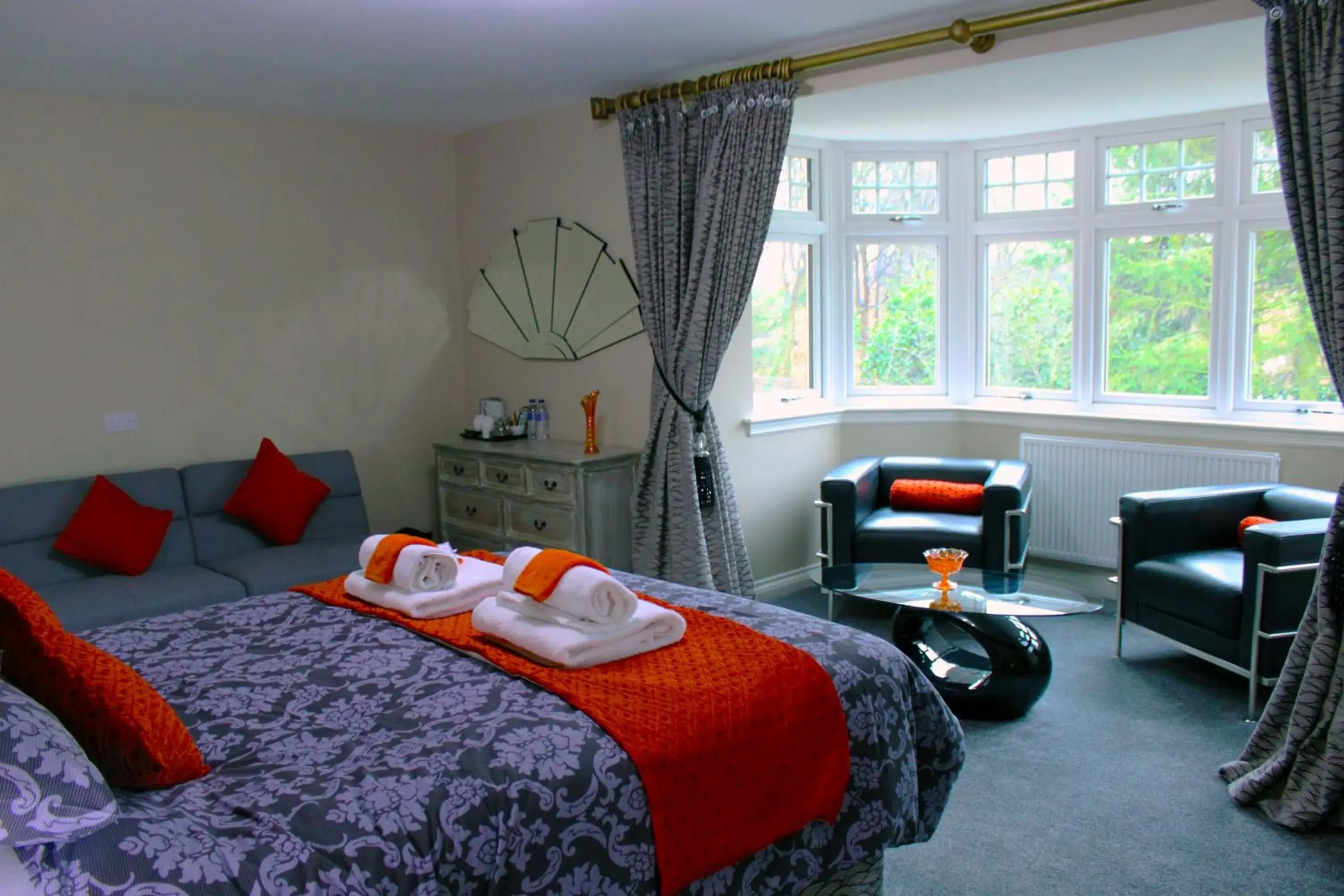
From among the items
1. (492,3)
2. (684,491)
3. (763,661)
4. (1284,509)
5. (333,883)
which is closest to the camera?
(333,883)

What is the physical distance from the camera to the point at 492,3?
11.1ft

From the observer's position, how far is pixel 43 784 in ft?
4.99

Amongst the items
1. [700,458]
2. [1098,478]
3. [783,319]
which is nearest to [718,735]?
[700,458]

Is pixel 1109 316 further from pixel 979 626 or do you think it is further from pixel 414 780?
pixel 414 780

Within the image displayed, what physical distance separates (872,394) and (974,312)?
74 centimetres

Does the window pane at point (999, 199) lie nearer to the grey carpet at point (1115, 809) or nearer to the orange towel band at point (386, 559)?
the grey carpet at point (1115, 809)

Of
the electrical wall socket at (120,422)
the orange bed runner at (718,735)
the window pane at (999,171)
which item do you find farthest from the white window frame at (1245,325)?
the electrical wall socket at (120,422)

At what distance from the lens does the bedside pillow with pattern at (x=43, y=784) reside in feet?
4.79

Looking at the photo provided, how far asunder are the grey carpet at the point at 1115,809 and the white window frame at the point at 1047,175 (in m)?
2.56

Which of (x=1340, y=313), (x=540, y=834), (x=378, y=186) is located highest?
(x=378, y=186)

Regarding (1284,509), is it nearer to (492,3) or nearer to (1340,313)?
(1340,313)

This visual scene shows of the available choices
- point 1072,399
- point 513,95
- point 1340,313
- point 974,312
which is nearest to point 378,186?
point 513,95

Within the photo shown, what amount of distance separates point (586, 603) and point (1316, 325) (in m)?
2.35

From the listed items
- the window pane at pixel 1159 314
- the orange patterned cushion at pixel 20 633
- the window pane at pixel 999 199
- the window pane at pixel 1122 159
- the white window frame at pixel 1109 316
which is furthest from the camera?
the window pane at pixel 999 199
